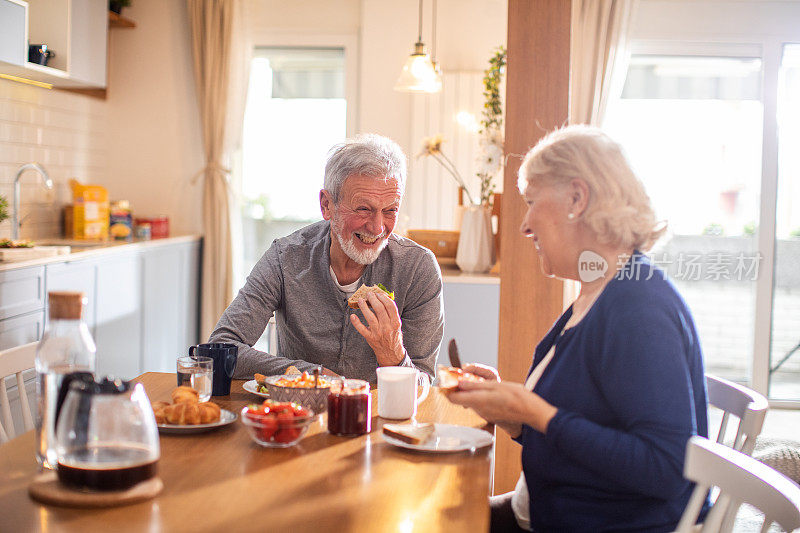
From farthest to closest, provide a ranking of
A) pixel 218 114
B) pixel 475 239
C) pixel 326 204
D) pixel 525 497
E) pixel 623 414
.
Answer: pixel 218 114 → pixel 475 239 → pixel 326 204 → pixel 525 497 → pixel 623 414

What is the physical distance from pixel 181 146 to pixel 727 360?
12.5ft

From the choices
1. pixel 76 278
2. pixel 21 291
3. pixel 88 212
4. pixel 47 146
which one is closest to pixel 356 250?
pixel 21 291

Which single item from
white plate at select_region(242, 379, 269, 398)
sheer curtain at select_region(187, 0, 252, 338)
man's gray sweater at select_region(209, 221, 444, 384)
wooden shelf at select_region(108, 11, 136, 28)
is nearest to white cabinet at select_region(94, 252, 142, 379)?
sheer curtain at select_region(187, 0, 252, 338)

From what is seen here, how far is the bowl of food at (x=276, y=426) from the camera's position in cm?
138

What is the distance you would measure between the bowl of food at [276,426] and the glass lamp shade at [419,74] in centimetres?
262

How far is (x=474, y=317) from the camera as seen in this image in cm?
350

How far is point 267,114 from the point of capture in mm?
5254

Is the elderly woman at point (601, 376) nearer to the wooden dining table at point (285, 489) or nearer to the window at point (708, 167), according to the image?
the wooden dining table at point (285, 489)

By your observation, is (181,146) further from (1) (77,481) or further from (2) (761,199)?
(1) (77,481)

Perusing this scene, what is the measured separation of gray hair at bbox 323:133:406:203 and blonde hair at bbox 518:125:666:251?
0.78 meters

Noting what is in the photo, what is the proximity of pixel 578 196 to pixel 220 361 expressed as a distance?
850 mm

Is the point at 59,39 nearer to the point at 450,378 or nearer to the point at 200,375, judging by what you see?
the point at 200,375

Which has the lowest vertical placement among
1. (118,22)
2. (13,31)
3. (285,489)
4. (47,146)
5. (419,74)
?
(285,489)

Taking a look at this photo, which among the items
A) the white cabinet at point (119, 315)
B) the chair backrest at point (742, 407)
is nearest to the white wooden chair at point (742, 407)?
the chair backrest at point (742, 407)
